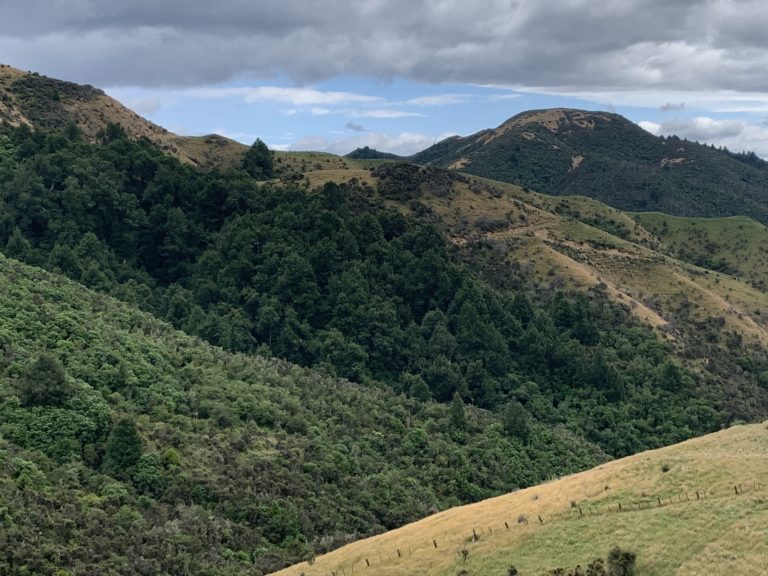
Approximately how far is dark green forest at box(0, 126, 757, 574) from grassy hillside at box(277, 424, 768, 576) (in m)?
8.99

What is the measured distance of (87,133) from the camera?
133 m

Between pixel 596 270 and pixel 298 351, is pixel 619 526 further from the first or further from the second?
pixel 596 270

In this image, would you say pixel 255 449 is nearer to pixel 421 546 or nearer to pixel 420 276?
pixel 421 546

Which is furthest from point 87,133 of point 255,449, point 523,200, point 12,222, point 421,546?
point 421,546

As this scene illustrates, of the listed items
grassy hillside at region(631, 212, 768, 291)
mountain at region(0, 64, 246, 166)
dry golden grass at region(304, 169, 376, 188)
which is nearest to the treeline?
dry golden grass at region(304, 169, 376, 188)

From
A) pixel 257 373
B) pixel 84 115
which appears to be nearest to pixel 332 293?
pixel 257 373

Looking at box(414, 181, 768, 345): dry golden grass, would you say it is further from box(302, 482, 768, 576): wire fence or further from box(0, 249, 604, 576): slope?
box(302, 482, 768, 576): wire fence

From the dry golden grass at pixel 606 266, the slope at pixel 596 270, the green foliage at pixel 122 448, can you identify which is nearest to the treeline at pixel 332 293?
the slope at pixel 596 270

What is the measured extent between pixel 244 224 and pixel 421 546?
6629 cm

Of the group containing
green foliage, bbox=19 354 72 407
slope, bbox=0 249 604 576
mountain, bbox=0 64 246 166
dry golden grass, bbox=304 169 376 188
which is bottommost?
slope, bbox=0 249 604 576

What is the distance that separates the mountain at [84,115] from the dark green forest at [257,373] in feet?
49.5

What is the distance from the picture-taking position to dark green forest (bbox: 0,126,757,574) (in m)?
42.6

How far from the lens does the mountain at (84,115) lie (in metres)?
128

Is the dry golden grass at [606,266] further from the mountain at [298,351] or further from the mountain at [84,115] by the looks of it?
the mountain at [84,115]
